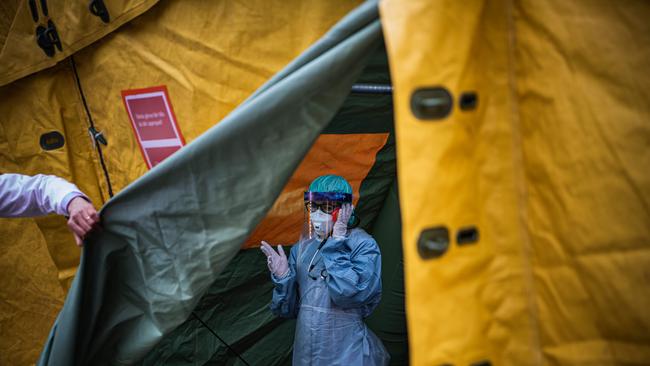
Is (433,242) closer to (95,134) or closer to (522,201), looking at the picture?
(522,201)

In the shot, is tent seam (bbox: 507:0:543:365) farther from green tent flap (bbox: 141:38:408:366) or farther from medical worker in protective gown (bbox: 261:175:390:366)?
green tent flap (bbox: 141:38:408:366)

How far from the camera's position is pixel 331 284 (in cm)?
180

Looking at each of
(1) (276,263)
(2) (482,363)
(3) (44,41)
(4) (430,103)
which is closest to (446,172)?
(4) (430,103)

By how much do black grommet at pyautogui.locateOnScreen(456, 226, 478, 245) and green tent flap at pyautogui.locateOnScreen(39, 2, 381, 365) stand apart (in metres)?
0.39

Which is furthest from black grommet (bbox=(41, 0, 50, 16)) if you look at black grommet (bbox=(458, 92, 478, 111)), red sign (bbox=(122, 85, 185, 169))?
black grommet (bbox=(458, 92, 478, 111))

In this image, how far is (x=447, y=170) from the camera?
0.90 m

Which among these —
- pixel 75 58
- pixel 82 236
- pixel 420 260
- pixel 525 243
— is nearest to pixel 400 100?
pixel 420 260

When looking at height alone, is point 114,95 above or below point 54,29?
below

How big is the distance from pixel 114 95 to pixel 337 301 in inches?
47.1

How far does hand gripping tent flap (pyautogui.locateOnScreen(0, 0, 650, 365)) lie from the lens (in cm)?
87

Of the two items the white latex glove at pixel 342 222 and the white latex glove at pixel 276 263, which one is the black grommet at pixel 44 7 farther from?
the white latex glove at pixel 342 222

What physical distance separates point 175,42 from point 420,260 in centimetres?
123

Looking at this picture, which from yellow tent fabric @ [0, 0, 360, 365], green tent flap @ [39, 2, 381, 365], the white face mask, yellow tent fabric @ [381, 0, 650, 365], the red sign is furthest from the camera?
the white face mask

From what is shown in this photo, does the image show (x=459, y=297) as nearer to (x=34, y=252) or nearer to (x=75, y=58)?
(x=75, y=58)
